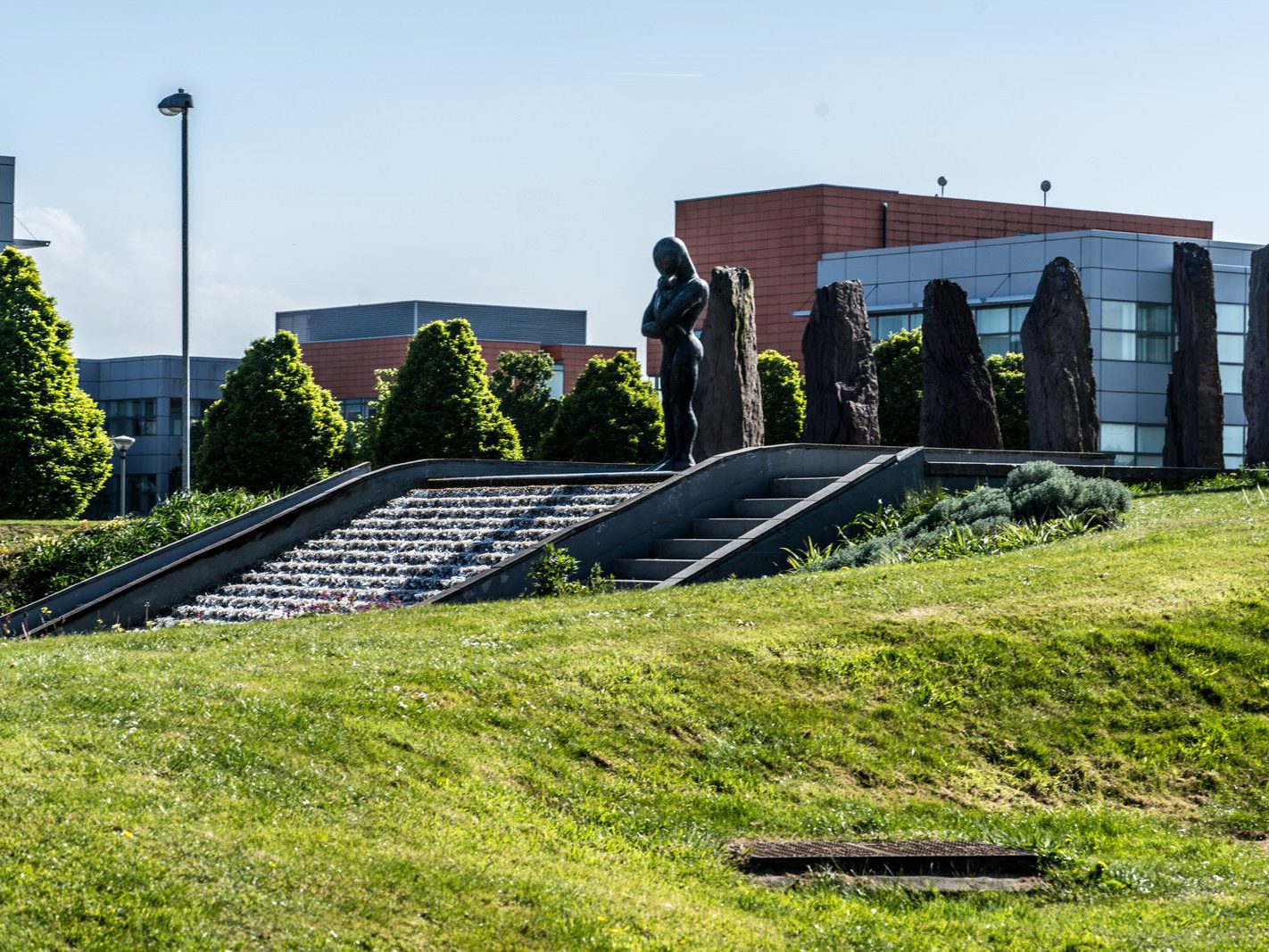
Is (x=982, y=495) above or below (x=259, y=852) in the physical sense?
above

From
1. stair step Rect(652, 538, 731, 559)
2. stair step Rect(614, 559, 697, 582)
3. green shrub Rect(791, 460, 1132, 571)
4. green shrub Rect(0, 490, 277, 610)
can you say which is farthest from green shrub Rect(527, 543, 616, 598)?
green shrub Rect(0, 490, 277, 610)

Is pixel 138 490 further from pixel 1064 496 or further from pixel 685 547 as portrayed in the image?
pixel 1064 496

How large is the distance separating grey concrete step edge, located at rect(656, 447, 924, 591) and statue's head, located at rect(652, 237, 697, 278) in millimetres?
3291

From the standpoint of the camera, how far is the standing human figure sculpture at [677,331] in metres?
19.2

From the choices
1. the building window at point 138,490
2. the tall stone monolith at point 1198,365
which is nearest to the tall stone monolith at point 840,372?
the tall stone monolith at point 1198,365

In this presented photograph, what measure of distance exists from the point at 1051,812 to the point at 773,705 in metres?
1.98

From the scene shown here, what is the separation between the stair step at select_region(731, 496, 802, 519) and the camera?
17859 millimetres

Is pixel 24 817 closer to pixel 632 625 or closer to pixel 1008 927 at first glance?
pixel 1008 927

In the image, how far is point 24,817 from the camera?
6766 millimetres

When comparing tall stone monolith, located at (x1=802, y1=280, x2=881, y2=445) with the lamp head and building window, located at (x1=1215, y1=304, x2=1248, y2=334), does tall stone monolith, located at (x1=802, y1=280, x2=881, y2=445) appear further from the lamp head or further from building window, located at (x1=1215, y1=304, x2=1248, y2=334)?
building window, located at (x1=1215, y1=304, x2=1248, y2=334)

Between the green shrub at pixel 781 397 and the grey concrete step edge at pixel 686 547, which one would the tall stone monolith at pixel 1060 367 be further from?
the grey concrete step edge at pixel 686 547

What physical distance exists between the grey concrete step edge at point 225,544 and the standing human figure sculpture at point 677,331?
12.8ft

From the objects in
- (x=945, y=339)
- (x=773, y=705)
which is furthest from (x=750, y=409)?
(x=773, y=705)

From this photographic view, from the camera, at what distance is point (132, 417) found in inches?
2899
